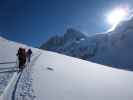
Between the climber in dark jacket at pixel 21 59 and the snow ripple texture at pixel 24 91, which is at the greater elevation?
the climber in dark jacket at pixel 21 59

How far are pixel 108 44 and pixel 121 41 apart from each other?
16.0m

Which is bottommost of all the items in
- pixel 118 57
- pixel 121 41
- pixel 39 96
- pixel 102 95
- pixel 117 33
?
pixel 39 96

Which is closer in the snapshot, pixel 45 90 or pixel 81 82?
pixel 45 90

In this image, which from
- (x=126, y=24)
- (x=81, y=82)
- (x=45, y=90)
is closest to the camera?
(x=45, y=90)

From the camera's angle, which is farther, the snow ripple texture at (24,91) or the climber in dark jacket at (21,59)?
the climber in dark jacket at (21,59)

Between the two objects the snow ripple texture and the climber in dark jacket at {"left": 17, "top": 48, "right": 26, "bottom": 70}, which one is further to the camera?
the climber in dark jacket at {"left": 17, "top": 48, "right": 26, "bottom": 70}

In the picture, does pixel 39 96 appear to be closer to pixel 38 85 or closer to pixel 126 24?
pixel 38 85

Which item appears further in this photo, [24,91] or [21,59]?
[21,59]

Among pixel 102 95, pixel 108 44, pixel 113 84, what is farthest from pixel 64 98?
pixel 108 44

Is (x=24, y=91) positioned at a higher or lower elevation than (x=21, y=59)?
lower

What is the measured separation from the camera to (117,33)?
194 meters

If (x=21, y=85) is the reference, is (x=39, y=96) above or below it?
below

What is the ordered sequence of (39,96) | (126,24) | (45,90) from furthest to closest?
(126,24), (45,90), (39,96)

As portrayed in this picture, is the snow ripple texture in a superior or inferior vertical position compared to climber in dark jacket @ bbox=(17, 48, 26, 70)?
inferior
